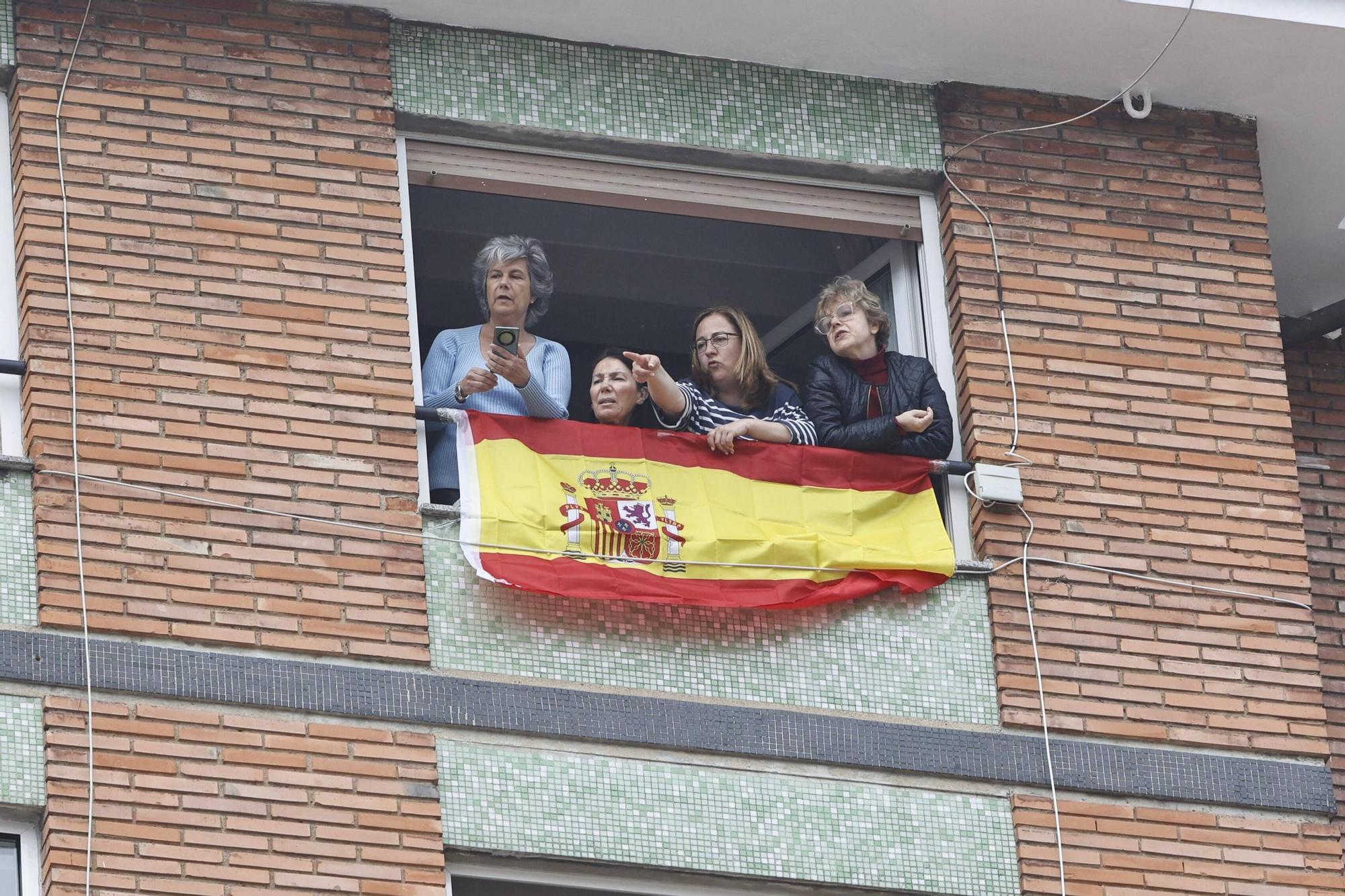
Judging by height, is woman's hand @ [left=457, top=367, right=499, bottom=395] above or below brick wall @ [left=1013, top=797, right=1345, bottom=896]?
above

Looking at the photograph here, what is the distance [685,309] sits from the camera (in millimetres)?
15039

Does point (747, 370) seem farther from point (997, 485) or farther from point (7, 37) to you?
point (7, 37)

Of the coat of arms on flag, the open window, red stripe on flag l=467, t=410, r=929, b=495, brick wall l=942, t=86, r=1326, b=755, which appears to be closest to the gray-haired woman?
red stripe on flag l=467, t=410, r=929, b=495

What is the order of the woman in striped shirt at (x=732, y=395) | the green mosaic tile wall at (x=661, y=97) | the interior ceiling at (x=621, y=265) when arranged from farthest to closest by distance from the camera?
the interior ceiling at (x=621, y=265), the green mosaic tile wall at (x=661, y=97), the woman in striped shirt at (x=732, y=395)

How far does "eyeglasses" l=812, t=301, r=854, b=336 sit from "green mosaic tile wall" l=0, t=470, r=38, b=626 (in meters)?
3.43

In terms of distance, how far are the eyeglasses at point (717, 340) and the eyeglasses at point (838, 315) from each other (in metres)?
0.41

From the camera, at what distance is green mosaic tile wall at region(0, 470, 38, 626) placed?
9.92m

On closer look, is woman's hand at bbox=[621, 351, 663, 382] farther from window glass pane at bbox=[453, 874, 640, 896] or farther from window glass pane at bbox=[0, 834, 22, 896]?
window glass pane at bbox=[0, 834, 22, 896]

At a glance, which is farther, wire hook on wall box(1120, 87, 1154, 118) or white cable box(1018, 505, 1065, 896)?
wire hook on wall box(1120, 87, 1154, 118)

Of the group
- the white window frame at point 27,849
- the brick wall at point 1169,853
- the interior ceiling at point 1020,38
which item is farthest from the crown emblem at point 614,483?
the white window frame at point 27,849

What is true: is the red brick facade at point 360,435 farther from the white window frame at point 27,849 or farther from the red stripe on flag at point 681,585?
the red stripe on flag at point 681,585

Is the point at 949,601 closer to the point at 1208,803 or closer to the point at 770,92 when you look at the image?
the point at 1208,803

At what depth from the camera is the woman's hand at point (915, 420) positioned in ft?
36.8

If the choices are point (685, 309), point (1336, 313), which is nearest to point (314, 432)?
point (685, 309)
